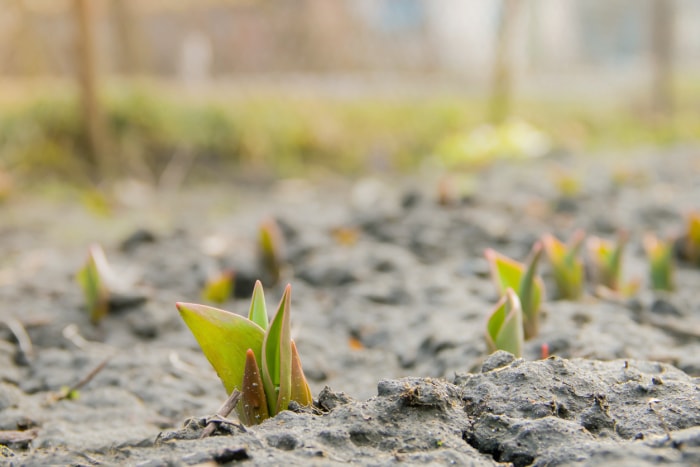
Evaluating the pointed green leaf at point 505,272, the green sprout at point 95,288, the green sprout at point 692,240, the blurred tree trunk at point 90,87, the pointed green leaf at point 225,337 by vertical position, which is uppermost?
the blurred tree trunk at point 90,87

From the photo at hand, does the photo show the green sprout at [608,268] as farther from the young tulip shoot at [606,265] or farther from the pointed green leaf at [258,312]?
the pointed green leaf at [258,312]

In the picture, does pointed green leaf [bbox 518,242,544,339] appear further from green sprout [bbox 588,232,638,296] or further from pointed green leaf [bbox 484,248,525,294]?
green sprout [bbox 588,232,638,296]

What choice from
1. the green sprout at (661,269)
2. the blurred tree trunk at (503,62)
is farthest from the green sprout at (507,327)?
the blurred tree trunk at (503,62)

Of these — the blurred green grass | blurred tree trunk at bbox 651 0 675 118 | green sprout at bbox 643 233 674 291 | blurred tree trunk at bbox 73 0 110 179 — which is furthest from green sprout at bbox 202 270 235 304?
blurred tree trunk at bbox 651 0 675 118

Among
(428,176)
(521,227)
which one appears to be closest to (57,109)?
(428,176)

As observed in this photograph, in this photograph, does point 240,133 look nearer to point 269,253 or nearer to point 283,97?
point 283,97

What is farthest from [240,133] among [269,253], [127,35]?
[269,253]
